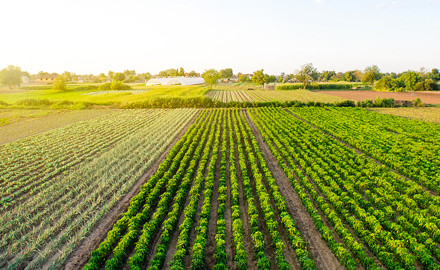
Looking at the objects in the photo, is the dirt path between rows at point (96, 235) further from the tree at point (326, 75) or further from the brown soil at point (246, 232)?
the tree at point (326, 75)

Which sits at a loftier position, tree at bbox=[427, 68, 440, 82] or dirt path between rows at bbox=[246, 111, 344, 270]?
tree at bbox=[427, 68, 440, 82]

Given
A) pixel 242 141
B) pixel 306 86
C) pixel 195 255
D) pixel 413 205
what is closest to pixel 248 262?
pixel 195 255

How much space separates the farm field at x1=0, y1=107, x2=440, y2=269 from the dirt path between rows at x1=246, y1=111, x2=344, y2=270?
0.05 meters

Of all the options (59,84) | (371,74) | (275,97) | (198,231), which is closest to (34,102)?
(59,84)

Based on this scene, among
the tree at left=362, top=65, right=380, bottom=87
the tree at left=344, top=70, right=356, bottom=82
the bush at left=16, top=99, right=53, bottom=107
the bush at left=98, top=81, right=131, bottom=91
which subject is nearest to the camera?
the bush at left=16, top=99, right=53, bottom=107

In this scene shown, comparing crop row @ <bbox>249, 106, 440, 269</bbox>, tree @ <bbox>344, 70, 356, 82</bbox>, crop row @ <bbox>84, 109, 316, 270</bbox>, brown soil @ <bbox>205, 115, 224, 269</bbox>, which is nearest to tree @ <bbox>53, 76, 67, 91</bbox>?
crop row @ <bbox>84, 109, 316, 270</bbox>

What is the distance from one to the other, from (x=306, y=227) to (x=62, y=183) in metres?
14.5

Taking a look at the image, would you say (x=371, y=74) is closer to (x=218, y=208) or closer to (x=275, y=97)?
(x=275, y=97)

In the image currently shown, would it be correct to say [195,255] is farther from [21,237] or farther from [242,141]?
[242,141]

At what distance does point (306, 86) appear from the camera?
319 feet

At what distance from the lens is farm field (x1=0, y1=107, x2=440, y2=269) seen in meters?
8.34

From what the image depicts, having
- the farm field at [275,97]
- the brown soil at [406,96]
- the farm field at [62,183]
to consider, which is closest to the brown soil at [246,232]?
the farm field at [62,183]

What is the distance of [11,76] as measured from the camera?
244 feet

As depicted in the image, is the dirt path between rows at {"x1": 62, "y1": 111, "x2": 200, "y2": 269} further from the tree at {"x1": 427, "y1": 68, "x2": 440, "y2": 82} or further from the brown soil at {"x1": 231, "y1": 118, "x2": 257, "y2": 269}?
the tree at {"x1": 427, "y1": 68, "x2": 440, "y2": 82}
